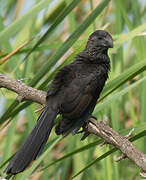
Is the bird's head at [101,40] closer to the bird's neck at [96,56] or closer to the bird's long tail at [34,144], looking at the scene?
the bird's neck at [96,56]

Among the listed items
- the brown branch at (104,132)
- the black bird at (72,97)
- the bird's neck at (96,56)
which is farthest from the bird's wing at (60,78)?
the bird's neck at (96,56)

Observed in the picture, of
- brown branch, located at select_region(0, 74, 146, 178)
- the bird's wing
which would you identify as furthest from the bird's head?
brown branch, located at select_region(0, 74, 146, 178)

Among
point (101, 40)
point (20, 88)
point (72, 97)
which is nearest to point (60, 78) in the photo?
point (72, 97)

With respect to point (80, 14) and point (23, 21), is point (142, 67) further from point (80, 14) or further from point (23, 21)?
point (80, 14)

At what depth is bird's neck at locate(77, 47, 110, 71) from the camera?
97.4 inches

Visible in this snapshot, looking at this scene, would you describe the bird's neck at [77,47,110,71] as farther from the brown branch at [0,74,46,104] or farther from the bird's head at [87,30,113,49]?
the brown branch at [0,74,46,104]

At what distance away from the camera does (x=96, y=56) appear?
8.29 feet

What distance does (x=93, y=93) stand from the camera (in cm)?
224

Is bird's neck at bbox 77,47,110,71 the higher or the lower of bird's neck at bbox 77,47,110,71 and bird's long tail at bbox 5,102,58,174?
the lower

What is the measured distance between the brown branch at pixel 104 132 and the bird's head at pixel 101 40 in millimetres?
601

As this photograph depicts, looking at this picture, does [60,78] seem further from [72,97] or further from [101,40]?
[101,40]

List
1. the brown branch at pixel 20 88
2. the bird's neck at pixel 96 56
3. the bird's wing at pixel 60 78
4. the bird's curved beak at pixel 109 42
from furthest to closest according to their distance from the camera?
the bird's neck at pixel 96 56 < the bird's curved beak at pixel 109 42 < the bird's wing at pixel 60 78 < the brown branch at pixel 20 88

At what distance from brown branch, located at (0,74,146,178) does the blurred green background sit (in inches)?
2.0

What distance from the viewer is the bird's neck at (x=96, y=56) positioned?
2.47 meters
